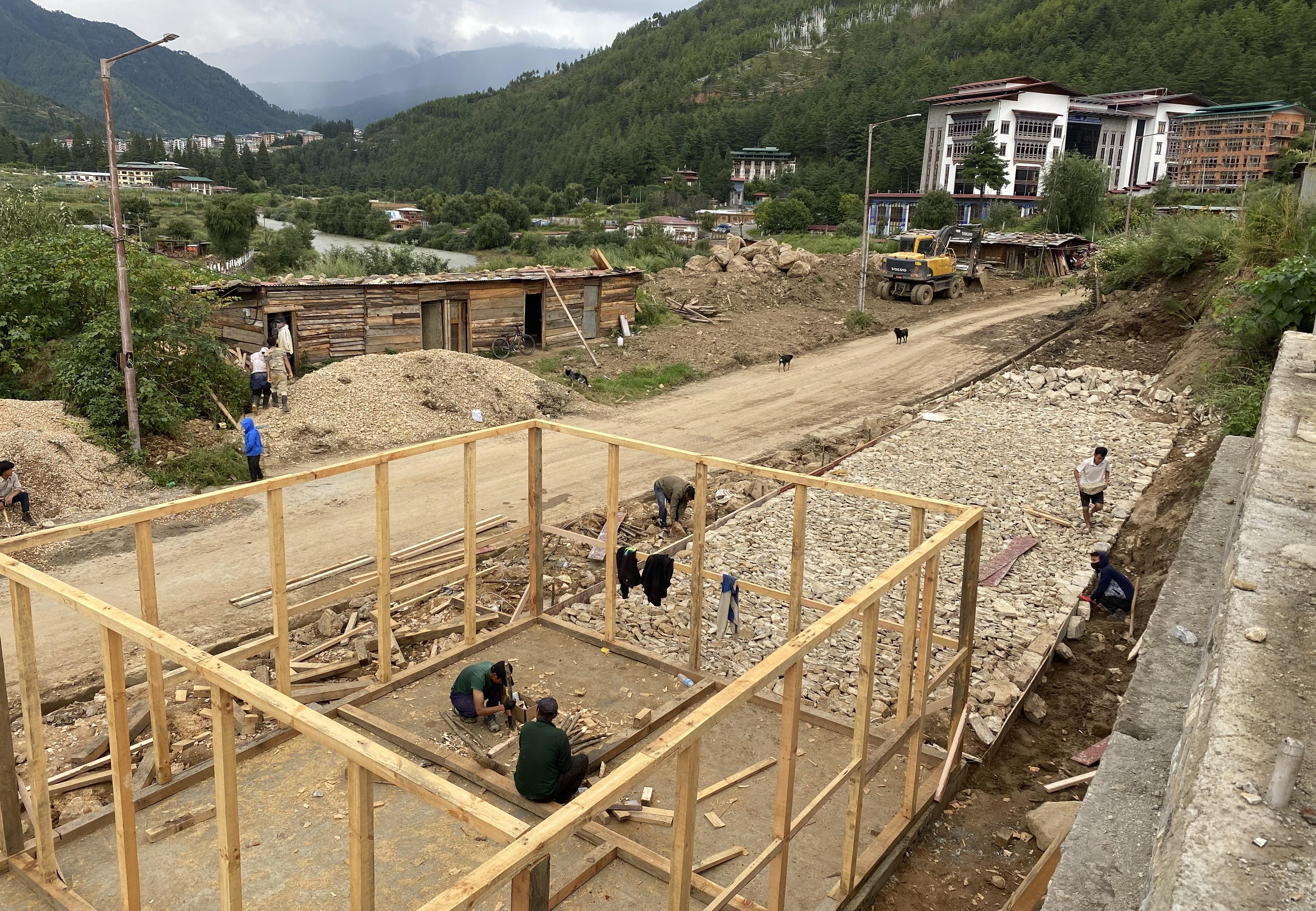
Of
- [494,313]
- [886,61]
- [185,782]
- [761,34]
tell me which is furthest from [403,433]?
[761,34]

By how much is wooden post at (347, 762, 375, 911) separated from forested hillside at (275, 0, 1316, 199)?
10997 centimetres

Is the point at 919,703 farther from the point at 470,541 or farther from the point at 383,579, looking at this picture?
the point at 383,579

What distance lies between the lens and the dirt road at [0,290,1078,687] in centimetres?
1128

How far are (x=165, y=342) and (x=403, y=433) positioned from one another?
4.93m

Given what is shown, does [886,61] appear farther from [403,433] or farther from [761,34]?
[403,433]

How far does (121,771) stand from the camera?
530cm

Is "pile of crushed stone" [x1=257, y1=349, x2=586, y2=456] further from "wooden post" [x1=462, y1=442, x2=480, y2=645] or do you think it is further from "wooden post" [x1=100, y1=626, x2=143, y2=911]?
"wooden post" [x1=100, y1=626, x2=143, y2=911]

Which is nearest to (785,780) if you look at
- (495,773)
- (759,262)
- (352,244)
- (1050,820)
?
(495,773)

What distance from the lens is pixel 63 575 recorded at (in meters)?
12.4

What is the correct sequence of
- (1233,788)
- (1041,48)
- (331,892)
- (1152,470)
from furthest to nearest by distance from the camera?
(1041,48) < (1152,470) < (331,892) < (1233,788)

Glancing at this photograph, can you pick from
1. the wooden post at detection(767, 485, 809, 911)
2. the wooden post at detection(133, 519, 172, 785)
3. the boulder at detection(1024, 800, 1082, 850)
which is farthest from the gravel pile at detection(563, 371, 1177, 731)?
the wooden post at detection(133, 519, 172, 785)

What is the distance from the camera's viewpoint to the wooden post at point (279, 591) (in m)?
7.65

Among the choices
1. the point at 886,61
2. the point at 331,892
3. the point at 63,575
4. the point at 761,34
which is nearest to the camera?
the point at 331,892

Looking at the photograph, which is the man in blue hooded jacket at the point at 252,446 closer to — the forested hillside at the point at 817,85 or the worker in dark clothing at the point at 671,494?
the worker in dark clothing at the point at 671,494
